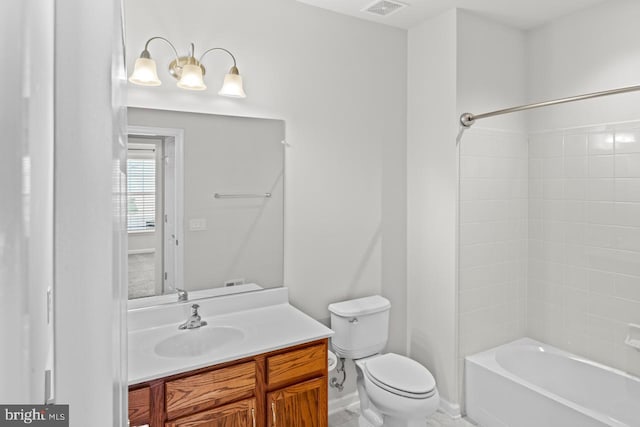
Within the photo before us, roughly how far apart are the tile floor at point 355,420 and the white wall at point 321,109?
517 millimetres

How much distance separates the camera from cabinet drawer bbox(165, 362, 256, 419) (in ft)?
5.21

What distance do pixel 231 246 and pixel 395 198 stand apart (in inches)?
49.0

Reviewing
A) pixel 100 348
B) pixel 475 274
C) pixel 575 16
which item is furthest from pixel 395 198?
pixel 100 348

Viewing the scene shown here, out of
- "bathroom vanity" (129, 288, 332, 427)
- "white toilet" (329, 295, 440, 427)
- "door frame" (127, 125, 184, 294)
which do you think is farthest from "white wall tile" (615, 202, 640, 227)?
"door frame" (127, 125, 184, 294)

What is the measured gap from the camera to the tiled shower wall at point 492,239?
8.70 ft

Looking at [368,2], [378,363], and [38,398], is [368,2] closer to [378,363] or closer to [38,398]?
[378,363]

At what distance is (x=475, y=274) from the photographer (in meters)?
2.70

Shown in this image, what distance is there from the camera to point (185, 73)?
6.59ft

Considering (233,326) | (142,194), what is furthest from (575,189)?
(142,194)

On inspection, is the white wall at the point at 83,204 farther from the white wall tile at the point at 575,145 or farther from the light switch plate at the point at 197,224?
the white wall tile at the point at 575,145

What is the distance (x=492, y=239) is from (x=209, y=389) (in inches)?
80.9

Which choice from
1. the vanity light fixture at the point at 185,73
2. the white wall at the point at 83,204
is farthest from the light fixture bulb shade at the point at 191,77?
the white wall at the point at 83,204

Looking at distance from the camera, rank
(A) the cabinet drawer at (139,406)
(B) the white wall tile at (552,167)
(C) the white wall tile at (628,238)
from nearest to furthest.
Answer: (A) the cabinet drawer at (139,406) → (C) the white wall tile at (628,238) → (B) the white wall tile at (552,167)

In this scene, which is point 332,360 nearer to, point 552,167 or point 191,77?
point 191,77
